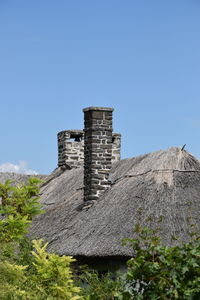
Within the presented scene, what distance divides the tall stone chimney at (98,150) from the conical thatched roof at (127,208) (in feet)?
1.02

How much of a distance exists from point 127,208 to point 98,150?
257 cm

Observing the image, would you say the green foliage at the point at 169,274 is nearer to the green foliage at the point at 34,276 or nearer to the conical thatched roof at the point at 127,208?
the green foliage at the point at 34,276

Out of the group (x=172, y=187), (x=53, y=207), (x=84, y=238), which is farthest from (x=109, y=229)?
(x=53, y=207)

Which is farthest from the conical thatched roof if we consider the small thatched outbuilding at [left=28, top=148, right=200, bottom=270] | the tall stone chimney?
the tall stone chimney

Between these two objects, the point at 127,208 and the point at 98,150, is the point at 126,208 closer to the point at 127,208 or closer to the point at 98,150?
the point at 127,208

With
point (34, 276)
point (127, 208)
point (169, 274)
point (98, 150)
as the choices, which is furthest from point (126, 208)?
point (169, 274)

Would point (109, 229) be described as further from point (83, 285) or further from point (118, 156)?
point (118, 156)

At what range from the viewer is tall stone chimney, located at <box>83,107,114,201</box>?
1900 cm

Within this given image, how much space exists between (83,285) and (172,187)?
3.13 m

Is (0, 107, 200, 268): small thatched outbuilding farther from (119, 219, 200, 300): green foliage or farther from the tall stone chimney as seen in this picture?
(119, 219, 200, 300): green foliage

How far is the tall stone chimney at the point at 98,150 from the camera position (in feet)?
62.3

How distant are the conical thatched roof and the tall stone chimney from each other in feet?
1.02

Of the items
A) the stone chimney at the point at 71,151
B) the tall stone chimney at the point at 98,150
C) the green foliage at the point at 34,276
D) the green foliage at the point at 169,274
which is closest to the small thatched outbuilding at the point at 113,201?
the tall stone chimney at the point at 98,150

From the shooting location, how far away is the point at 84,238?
1675 cm
